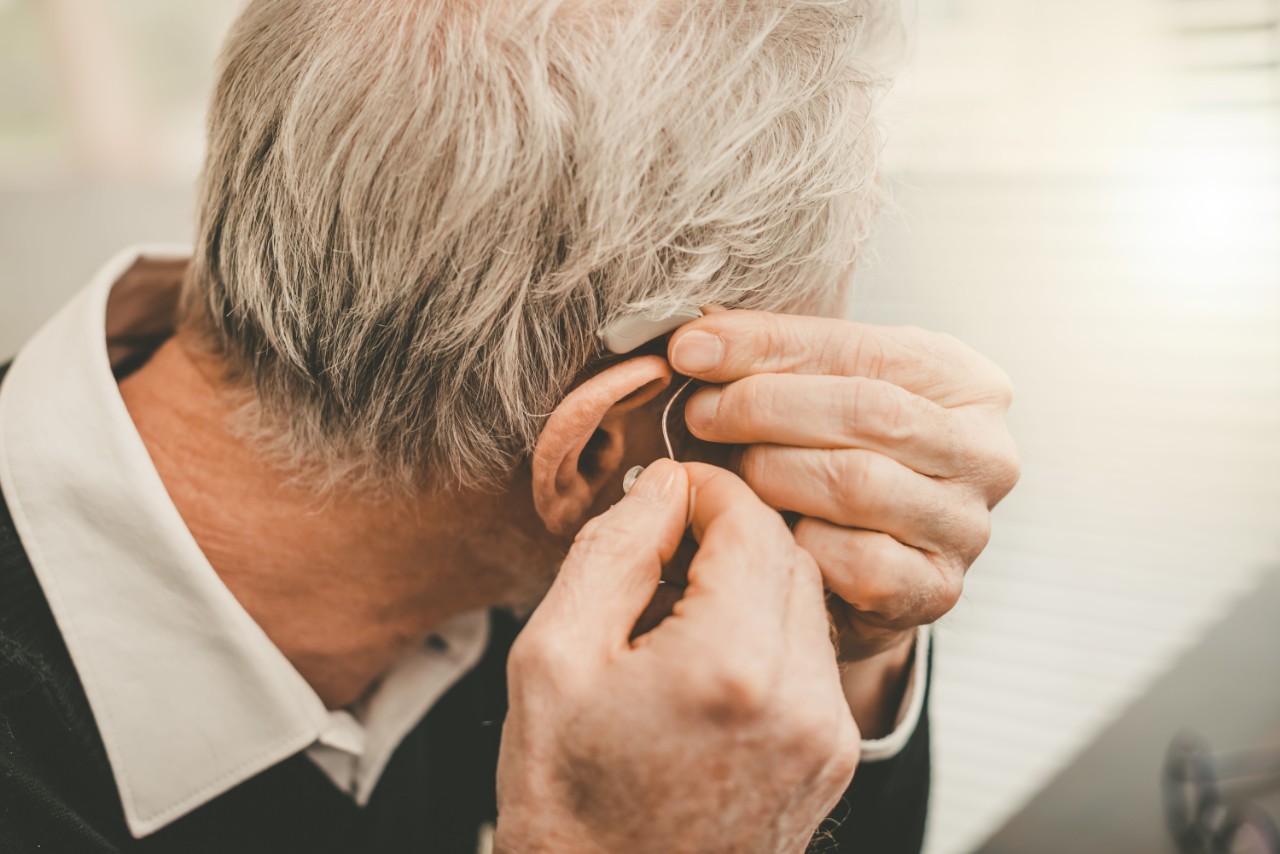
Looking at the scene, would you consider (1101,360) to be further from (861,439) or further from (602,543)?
(602,543)

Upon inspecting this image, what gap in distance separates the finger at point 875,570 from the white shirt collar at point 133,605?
2.09ft

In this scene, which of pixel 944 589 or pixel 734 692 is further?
pixel 944 589

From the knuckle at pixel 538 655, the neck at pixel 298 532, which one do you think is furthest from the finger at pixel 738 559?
the neck at pixel 298 532

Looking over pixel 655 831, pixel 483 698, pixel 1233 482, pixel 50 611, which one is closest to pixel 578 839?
pixel 655 831

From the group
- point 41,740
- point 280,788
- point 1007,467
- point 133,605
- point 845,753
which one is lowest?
point 280,788

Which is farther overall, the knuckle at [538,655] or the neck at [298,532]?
the neck at [298,532]

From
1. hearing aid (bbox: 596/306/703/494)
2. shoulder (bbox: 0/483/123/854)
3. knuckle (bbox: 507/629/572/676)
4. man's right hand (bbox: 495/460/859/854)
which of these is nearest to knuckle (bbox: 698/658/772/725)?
man's right hand (bbox: 495/460/859/854)

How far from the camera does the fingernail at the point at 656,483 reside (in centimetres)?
69

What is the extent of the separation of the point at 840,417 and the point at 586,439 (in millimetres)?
250

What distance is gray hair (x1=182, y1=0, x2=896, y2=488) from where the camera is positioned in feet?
2.25

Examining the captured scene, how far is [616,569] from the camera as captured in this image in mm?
639

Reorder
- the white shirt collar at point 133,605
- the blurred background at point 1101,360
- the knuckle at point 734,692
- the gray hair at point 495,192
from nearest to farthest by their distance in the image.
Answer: the knuckle at point 734,692 < the gray hair at point 495,192 < the white shirt collar at point 133,605 < the blurred background at point 1101,360

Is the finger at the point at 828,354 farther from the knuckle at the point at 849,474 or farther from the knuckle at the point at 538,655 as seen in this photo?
the knuckle at the point at 538,655

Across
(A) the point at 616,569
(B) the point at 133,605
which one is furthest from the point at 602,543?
(B) the point at 133,605
